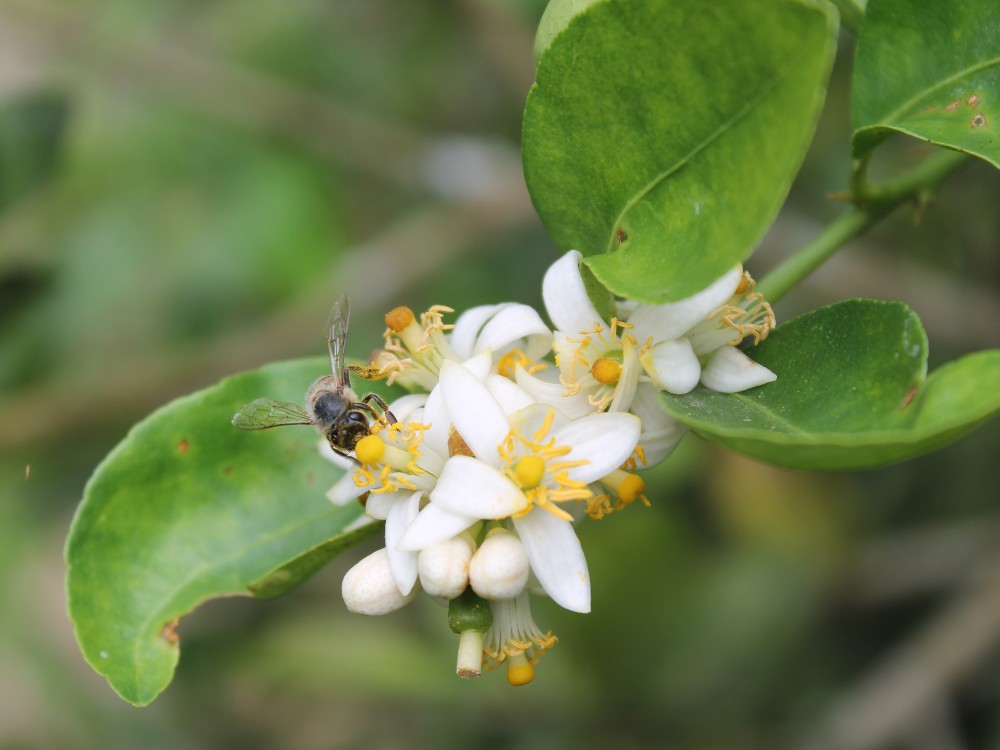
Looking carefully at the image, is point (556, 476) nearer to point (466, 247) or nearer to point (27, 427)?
point (27, 427)

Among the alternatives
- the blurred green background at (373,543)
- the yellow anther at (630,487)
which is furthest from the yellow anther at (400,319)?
the blurred green background at (373,543)

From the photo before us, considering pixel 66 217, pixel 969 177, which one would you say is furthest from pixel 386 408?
pixel 66 217

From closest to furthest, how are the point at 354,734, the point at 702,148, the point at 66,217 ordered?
1. the point at 702,148
2. the point at 354,734
3. the point at 66,217

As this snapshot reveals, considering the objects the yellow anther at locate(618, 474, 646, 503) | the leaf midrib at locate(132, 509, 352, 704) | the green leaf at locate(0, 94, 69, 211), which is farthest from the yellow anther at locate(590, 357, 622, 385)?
the green leaf at locate(0, 94, 69, 211)

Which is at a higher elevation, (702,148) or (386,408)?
(702,148)

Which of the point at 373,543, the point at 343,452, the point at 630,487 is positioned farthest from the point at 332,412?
the point at 373,543

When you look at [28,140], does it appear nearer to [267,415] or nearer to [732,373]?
[267,415]

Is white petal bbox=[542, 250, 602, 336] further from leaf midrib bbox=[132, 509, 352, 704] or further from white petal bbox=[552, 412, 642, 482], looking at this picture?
leaf midrib bbox=[132, 509, 352, 704]
